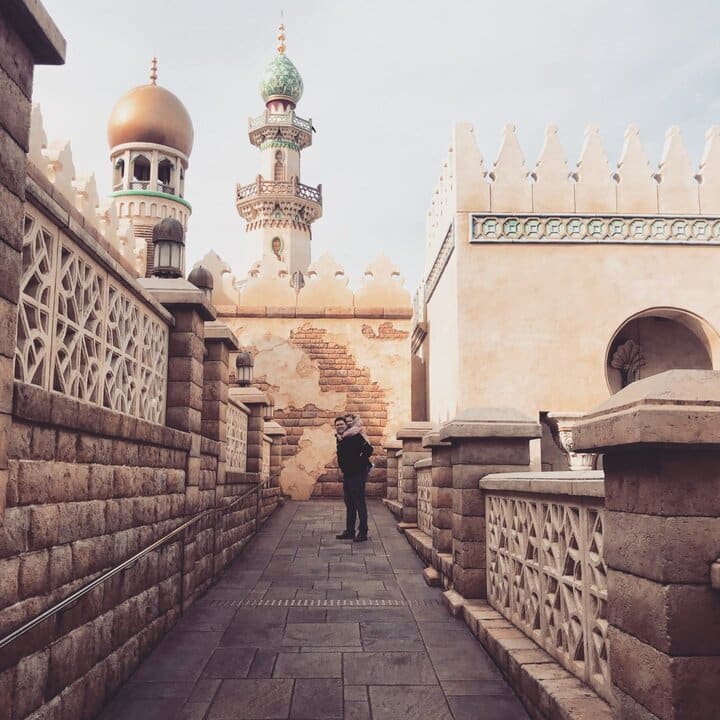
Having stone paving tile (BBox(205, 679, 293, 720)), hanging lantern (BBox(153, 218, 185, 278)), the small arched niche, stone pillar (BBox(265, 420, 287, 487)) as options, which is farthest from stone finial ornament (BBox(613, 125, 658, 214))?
stone paving tile (BBox(205, 679, 293, 720))

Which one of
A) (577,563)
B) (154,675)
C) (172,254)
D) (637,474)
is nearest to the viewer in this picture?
(637,474)

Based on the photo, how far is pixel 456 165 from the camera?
13445 mm

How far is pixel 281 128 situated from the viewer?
124 feet

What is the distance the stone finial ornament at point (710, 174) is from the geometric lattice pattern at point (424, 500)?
303 inches

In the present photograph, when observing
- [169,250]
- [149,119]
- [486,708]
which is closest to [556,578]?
[486,708]

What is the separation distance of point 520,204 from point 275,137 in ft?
87.5

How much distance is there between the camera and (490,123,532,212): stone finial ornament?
1344 centimetres

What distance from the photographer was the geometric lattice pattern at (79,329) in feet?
11.2

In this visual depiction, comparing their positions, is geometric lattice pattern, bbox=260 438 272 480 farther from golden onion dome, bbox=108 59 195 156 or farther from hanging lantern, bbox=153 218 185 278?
golden onion dome, bbox=108 59 195 156

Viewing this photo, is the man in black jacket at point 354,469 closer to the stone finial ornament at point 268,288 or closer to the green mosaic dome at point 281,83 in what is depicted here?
the stone finial ornament at point 268,288

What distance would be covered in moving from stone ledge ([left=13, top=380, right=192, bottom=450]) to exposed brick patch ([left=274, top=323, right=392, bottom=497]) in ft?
36.5

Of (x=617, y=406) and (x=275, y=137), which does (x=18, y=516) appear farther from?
(x=275, y=137)

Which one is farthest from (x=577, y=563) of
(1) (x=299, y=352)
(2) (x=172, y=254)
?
(1) (x=299, y=352)

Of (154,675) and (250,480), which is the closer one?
(154,675)
